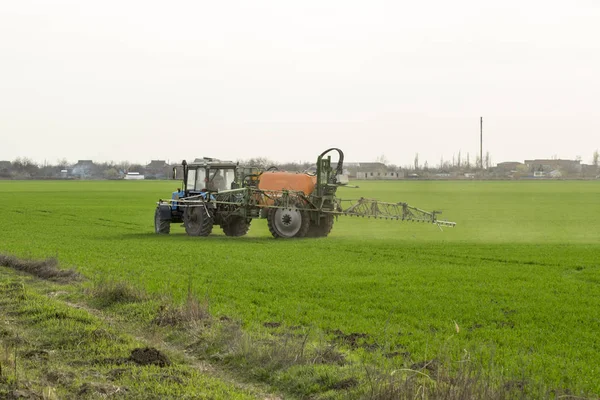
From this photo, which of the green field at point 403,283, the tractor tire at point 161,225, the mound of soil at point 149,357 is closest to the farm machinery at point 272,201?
the green field at point 403,283

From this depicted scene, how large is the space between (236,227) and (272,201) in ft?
11.5

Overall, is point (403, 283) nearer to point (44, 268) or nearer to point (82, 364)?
point (44, 268)

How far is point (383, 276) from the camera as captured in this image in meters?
20.4

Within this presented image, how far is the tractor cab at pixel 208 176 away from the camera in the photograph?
3359 cm

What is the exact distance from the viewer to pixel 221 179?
3372 cm

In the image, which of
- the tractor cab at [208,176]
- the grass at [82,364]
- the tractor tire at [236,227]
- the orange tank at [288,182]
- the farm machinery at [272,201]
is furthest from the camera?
the tractor tire at [236,227]

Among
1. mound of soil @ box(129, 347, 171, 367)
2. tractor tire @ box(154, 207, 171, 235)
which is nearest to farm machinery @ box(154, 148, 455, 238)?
tractor tire @ box(154, 207, 171, 235)

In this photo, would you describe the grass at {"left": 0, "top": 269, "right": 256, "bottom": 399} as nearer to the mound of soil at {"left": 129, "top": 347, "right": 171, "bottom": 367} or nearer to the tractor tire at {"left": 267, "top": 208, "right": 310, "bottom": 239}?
the mound of soil at {"left": 129, "top": 347, "right": 171, "bottom": 367}

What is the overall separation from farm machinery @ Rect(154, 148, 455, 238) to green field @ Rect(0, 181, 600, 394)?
39.0 inches

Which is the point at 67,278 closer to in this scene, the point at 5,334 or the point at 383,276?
the point at 5,334

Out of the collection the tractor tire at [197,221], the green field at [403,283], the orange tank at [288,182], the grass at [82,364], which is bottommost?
the green field at [403,283]

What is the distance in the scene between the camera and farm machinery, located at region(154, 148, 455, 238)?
31.1 meters

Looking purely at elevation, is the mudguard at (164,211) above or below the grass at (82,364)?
above

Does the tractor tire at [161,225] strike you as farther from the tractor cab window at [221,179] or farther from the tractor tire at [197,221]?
the tractor cab window at [221,179]
